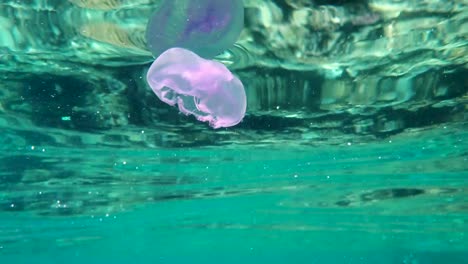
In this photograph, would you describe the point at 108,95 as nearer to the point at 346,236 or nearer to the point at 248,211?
the point at 248,211

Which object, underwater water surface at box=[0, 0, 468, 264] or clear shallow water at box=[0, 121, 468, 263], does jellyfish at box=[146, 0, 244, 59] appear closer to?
underwater water surface at box=[0, 0, 468, 264]

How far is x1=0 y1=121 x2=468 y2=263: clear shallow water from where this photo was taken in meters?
14.0

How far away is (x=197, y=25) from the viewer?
167 inches

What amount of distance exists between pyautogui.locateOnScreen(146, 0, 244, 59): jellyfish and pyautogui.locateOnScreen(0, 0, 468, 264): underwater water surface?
0.02 meters

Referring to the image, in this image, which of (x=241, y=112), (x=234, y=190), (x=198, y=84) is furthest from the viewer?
(x=234, y=190)

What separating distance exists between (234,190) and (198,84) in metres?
15.9

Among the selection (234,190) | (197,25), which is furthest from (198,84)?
(234,190)

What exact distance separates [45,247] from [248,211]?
20.4m

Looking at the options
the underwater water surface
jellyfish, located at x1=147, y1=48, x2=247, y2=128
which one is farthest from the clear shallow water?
jellyfish, located at x1=147, y1=48, x2=247, y2=128

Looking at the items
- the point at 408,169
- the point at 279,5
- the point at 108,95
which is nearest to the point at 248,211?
the point at 408,169

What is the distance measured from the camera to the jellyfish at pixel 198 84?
4.15 m

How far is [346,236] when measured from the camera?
3959 centimetres

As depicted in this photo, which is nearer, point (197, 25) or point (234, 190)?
point (197, 25)

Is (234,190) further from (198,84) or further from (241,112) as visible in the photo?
→ (198,84)
